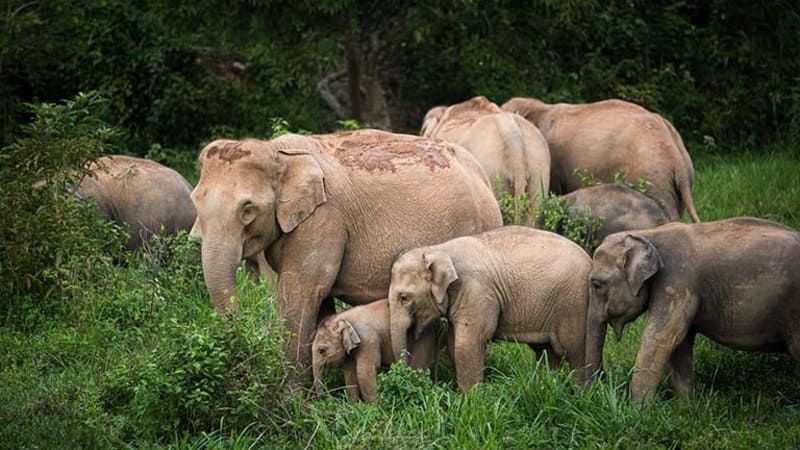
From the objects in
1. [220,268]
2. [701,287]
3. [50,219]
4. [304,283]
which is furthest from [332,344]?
[50,219]

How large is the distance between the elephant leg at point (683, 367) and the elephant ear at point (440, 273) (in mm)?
1443

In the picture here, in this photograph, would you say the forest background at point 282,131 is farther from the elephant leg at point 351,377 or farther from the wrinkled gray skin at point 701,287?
the wrinkled gray skin at point 701,287

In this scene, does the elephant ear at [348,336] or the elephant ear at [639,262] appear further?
the elephant ear at [348,336]

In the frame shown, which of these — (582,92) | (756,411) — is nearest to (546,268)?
(756,411)

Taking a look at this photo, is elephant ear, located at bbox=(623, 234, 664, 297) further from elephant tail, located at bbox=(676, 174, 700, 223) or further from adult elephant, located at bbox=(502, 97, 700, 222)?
elephant tail, located at bbox=(676, 174, 700, 223)

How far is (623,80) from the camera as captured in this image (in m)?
17.6

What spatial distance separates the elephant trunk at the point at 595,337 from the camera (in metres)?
8.33

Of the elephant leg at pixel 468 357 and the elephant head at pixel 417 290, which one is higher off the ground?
the elephant head at pixel 417 290

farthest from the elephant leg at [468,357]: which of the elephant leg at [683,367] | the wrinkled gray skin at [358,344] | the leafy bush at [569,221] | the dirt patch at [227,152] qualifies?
the leafy bush at [569,221]

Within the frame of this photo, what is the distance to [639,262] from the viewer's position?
26.6 feet

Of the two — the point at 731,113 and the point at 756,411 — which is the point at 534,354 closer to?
the point at 756,411

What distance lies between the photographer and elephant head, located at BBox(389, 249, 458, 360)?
8.33m

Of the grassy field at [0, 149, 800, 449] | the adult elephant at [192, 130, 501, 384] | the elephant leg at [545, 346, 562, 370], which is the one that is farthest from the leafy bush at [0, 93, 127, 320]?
the elephant leg at [545, 346, 562, 370]

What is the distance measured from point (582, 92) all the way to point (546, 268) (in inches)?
369
